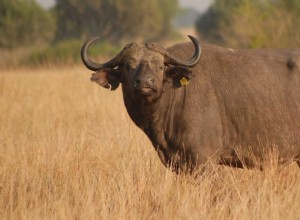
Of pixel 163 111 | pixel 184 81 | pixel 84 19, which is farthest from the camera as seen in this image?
pixel 84 19

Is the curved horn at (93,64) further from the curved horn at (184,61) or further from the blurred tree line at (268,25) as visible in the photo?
the blurred tree line at (268,25)

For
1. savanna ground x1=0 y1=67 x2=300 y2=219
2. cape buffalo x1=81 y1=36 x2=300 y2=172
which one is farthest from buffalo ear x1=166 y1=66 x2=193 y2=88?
savanna ground x1=0 y1=67 x2=300 y2=219

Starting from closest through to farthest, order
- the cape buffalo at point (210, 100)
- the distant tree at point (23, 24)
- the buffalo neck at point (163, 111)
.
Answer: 1. the cape buffalo at point (210, 100)
2. the buffalo neck at point (163, 111)
3. the distant tree at point (23, 24)

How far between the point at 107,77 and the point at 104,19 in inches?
1913

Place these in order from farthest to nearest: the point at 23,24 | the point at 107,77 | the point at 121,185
Answer: the point at 23,24
the point at 107,77
the point at 121,185

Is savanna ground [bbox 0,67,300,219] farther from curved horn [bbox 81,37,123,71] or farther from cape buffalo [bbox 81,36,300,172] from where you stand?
curved horn [bbox 81,37,123,71]

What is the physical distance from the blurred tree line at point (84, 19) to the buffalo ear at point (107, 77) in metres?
39.9

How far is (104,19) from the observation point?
5516 centimetres

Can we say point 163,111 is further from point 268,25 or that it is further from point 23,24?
point 23,24

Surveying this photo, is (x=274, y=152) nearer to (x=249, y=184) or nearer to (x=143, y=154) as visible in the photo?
(x=249, y=184)

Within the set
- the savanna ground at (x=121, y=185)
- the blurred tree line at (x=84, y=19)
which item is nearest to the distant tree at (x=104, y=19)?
the blurred tree line at (x=84, y=19)

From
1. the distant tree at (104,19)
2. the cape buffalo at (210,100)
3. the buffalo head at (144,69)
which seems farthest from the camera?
the distant tree at (104,19)

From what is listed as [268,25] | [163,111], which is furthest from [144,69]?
[268,25]

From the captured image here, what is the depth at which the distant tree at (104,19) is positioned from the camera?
5416 cm
